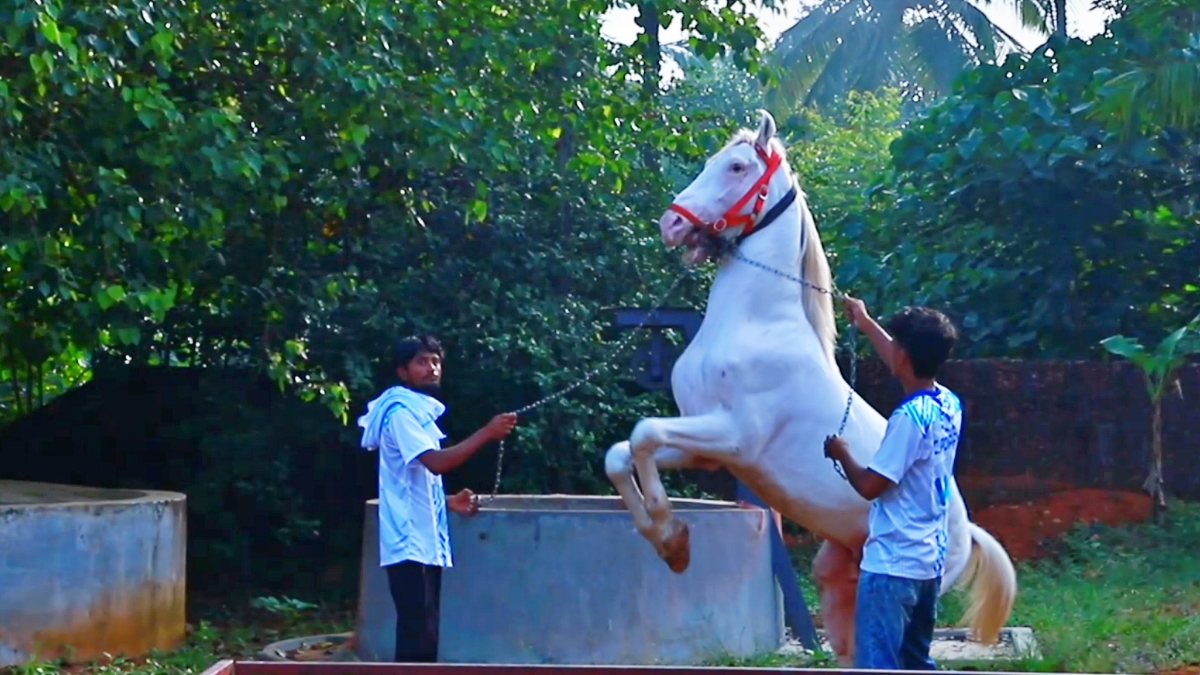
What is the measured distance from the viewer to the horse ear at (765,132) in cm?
584

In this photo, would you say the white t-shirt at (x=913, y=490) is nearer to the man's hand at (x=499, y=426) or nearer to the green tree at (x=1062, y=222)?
the man's hand at (x=499, y=426)

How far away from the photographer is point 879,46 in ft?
114

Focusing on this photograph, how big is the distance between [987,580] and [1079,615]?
3823 mm

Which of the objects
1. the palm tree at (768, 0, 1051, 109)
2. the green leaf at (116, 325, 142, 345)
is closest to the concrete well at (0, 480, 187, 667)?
the green leaf at (116, 325, 142, 345)

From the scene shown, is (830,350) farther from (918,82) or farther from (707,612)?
(918,82)

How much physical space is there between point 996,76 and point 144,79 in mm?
9247

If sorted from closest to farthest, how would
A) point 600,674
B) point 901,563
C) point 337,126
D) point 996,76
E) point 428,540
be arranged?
point 600,674 < point 901,563 < point 428,540 < point 337,126 < point 996,76

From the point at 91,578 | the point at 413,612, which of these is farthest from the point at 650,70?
the point at 413,612

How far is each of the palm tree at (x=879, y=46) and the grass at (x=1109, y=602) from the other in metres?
20.6

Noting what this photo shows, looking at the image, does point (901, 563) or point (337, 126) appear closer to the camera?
point (901, 563)

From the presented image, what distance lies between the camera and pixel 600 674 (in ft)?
11.8

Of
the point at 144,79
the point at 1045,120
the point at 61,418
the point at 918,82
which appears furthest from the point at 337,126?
the point at 918,82

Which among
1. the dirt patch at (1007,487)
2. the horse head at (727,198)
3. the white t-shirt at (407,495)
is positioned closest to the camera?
the horse head at (727,198)

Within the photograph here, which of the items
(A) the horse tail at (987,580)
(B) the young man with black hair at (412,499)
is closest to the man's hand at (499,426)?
(B) the young man with black hair at (412,499)
